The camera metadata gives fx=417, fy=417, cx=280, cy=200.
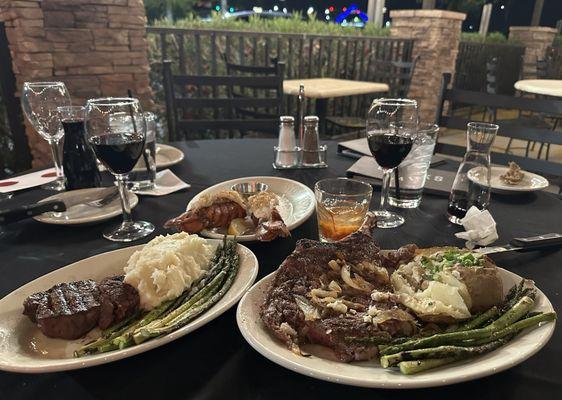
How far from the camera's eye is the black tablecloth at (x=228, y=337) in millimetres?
649

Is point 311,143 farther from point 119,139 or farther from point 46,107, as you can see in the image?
point 46,107

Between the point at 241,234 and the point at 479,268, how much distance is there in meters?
0.59

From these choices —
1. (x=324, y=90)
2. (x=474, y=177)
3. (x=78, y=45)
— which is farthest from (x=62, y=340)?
(x=324, y=90)

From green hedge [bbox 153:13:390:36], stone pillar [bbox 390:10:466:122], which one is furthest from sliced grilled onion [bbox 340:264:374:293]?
stone pillar [bbox 390:10:466:122]

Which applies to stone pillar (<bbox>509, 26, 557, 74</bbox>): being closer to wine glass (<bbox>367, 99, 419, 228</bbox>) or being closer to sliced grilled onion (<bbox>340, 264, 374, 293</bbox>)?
wine glass (<bbox>367, 99, 419, 228</bbox>)

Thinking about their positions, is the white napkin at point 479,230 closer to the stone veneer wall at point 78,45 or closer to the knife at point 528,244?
the knife at point 528,244

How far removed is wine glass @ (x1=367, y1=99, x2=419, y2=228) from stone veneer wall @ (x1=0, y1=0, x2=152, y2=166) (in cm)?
280

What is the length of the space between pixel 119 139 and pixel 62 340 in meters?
0.58

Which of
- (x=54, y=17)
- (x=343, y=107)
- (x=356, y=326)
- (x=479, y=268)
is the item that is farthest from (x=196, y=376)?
(x=343, y=107)

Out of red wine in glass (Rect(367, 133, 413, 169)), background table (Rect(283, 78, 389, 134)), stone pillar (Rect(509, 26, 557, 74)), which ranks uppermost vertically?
stone pillar (Rect(509, 26, 557, 74))

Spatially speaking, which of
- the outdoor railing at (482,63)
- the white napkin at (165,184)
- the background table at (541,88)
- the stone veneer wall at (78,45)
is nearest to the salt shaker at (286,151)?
the white napkin at (165,184)

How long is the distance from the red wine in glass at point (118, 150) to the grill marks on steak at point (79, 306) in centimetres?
42

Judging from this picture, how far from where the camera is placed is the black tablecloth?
25.6 inches

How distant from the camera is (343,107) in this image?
649cm
